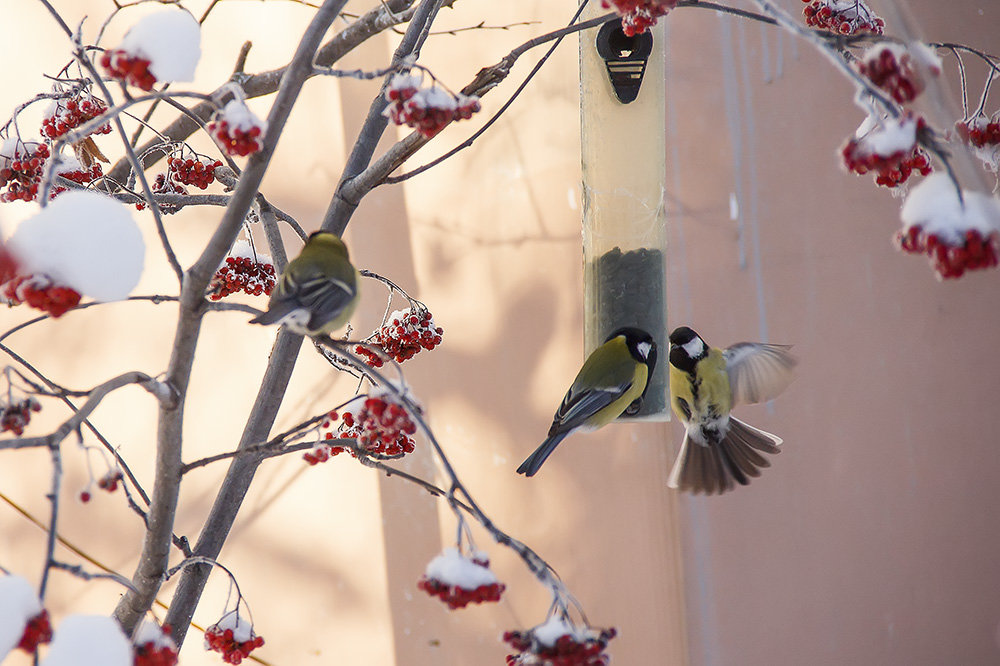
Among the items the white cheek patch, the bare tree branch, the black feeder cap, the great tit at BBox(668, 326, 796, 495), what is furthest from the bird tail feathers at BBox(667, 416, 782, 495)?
the bare tree branch

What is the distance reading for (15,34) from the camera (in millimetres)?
1549

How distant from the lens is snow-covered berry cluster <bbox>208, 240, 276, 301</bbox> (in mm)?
931

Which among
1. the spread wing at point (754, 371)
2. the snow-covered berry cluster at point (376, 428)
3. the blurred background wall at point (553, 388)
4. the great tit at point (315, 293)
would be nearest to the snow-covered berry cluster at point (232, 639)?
the snow-covered berry cluster at point (376, 428)

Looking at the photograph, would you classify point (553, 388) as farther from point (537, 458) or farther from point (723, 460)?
point (537, 458)

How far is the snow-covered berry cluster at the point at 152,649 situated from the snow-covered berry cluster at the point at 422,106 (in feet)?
1.25

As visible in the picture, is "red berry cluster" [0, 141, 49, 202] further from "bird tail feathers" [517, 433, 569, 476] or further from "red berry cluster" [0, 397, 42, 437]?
"bird tail feathers" [517, 433, 569, 476]

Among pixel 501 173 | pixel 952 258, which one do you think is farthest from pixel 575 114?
pixel 952 258

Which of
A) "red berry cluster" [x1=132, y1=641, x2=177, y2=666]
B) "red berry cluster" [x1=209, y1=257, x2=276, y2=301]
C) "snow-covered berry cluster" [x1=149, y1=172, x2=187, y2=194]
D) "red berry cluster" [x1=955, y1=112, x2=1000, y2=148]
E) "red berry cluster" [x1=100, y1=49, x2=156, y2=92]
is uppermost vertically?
"snow-covered berry cluster" [x1=149, y1=172, x2=187, y2=194]

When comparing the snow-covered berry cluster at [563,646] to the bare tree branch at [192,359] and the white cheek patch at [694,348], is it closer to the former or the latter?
the bare tree branch at [192,359]

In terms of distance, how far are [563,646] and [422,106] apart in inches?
14.1

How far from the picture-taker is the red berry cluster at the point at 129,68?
1.78 ft

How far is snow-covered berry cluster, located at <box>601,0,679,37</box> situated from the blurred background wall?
92cm

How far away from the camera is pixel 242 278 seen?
946 mm

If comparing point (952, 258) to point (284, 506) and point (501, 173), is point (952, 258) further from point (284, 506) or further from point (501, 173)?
point (284, 506)
